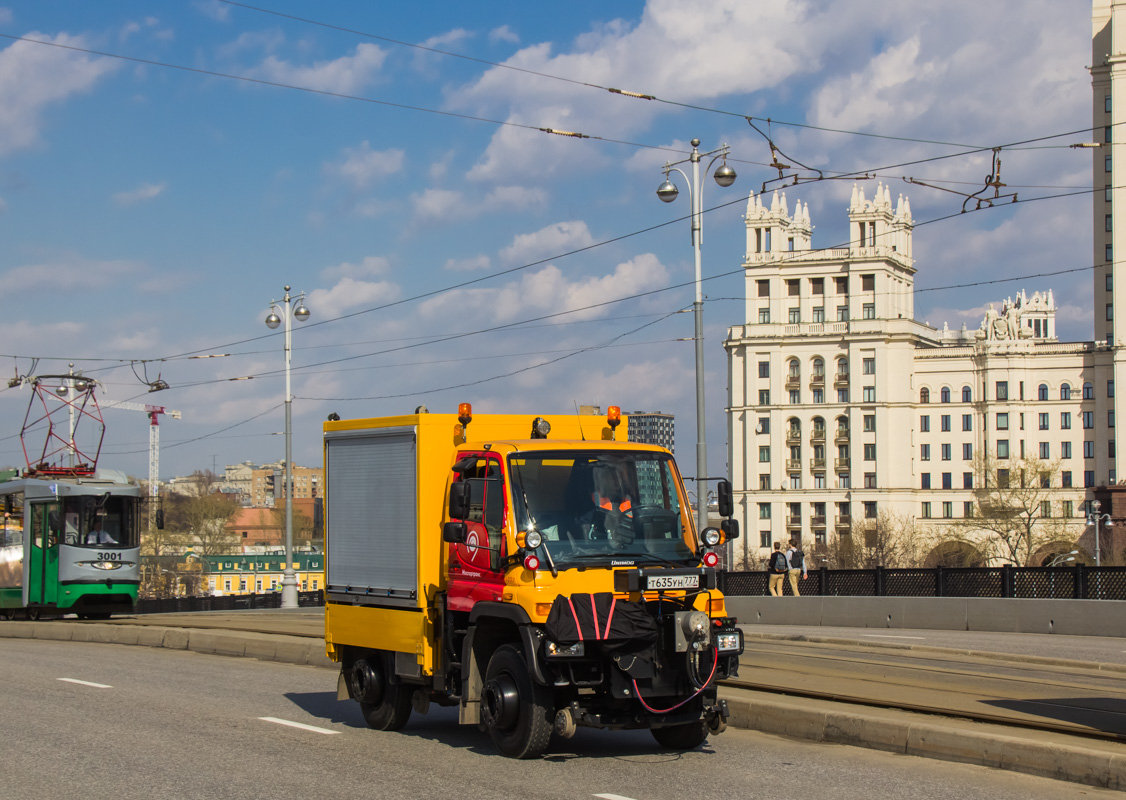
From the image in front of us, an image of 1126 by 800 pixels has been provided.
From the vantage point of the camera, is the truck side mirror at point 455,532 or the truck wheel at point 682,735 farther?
the truck wheel at point 682,735

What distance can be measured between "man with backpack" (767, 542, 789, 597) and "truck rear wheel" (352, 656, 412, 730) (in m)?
17.4

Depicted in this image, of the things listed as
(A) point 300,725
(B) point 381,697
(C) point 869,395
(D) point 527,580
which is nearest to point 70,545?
(A) point 300,725

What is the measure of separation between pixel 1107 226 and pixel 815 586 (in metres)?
95.4

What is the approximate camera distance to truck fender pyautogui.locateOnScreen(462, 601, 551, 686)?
9250mm

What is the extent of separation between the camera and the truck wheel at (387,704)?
1147 centimetres

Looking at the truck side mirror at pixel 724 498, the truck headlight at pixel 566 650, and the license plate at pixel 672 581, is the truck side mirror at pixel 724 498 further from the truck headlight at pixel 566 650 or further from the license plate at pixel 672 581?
the truck headlight at pixel 566 650

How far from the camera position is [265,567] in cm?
13300

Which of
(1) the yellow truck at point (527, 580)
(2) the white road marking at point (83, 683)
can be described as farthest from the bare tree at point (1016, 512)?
(1) the yellow truck at point (527, 580)

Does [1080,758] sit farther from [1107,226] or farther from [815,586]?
[1107,226]

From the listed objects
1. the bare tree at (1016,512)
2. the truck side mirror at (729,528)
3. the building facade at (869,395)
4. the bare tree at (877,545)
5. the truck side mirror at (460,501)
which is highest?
the building facade at (869,395)

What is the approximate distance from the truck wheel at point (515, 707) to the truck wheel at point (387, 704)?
1.73m

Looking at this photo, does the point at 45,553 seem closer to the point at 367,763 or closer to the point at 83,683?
the point at 83,683

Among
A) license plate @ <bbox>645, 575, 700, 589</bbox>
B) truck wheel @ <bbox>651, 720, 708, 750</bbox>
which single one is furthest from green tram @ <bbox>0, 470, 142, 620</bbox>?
license plate @ <bbox>645, 575, 700, 589</bbox>

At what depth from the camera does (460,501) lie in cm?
974
